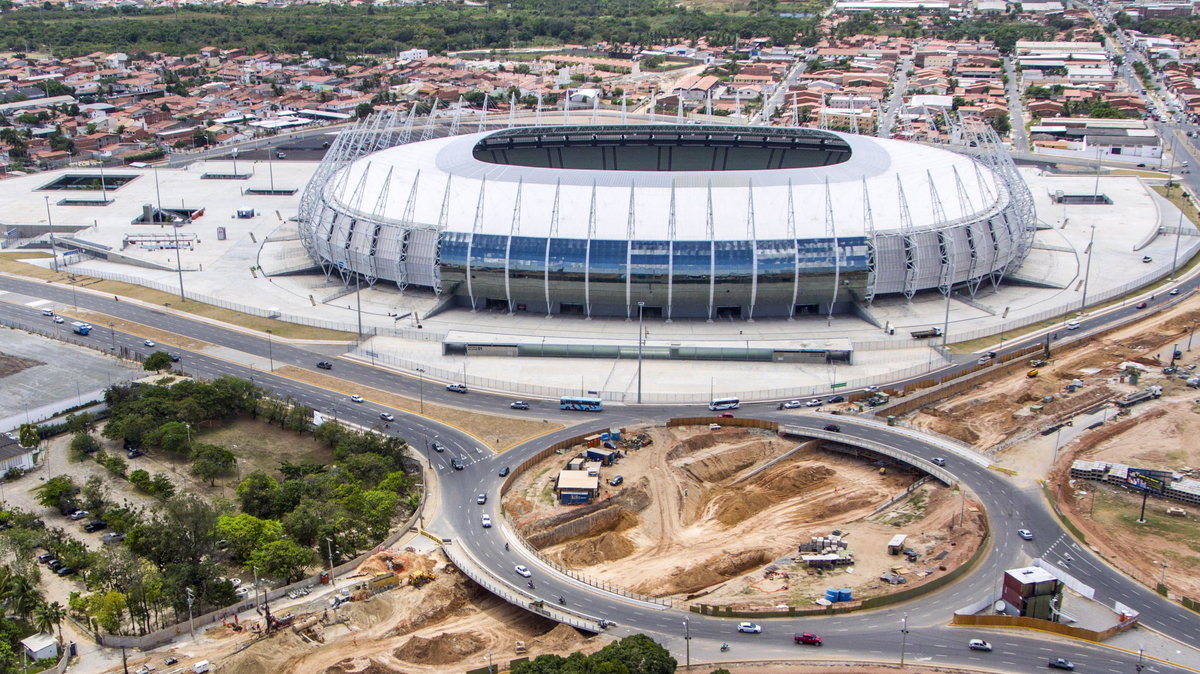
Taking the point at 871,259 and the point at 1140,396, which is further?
the point at 871,259

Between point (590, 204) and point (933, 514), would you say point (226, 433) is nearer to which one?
point (590, 204)

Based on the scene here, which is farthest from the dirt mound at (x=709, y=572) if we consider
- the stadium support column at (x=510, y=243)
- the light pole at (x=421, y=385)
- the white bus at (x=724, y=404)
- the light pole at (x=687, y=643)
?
the stadium support column at (x=510, y=243)

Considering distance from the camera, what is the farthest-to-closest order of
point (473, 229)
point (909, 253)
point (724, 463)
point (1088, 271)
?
1. point (1088, 271)
2. point (473, 229)
3. point (909, 253)
4. point (724, 463)

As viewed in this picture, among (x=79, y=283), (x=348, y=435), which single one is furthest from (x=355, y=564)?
(x=79, y=283)

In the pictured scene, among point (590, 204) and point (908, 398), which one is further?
point (590, 204)

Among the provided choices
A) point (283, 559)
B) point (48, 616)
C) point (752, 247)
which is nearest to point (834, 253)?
point (752, 247)

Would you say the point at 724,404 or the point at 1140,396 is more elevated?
the point at 1140,396

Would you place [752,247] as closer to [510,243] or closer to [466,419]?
[510,243]

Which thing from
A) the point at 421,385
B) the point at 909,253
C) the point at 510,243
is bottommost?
the point at 421,385

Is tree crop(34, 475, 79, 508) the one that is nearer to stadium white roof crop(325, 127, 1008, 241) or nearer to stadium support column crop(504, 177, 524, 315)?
stadium support column crop(504, 177, 524, 315)
